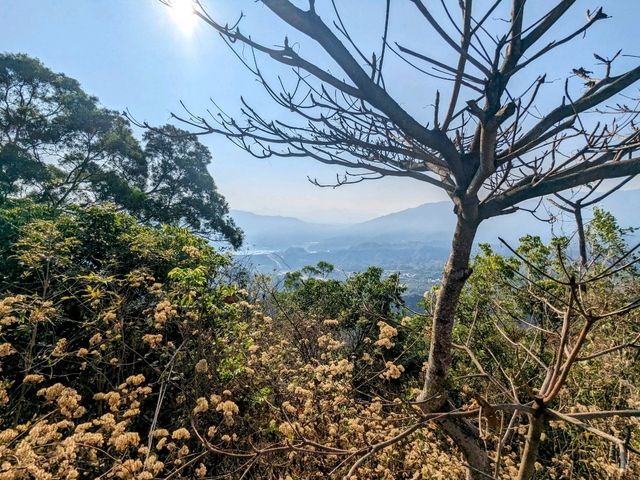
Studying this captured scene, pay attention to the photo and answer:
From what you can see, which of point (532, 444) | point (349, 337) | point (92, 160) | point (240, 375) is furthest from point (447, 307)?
point (92, 160)

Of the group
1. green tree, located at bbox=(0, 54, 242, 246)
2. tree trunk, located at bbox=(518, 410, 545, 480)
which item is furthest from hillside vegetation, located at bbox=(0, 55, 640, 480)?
green tree, located at bbox=(0, 54, 242, 246)

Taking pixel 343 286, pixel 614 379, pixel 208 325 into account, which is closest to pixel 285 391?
pixel 208 325

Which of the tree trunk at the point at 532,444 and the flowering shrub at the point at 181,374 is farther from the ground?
the tree trunk at the point at 532,444

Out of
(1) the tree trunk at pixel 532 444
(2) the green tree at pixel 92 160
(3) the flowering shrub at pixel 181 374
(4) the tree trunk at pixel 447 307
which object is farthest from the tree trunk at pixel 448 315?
(2) the green tree at pixel 92 160

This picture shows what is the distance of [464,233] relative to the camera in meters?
1.48

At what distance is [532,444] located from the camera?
2.89 ft

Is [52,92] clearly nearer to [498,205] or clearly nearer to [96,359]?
[96,359]

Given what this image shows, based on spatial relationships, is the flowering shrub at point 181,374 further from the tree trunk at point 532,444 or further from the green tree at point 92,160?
the green tree at point 92,160

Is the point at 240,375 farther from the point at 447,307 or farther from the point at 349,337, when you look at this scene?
the point at 349,337

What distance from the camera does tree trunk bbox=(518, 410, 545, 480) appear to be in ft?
2.83

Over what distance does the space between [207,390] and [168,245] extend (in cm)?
235

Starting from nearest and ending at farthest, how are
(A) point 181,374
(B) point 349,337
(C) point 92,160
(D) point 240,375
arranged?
1. (A) point 181,374
2. (D) point 240,375
3. (B) point 349,337
4. (C) point 92,160

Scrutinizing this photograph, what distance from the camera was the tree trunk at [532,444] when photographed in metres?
0.86

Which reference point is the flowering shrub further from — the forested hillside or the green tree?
the green tree
